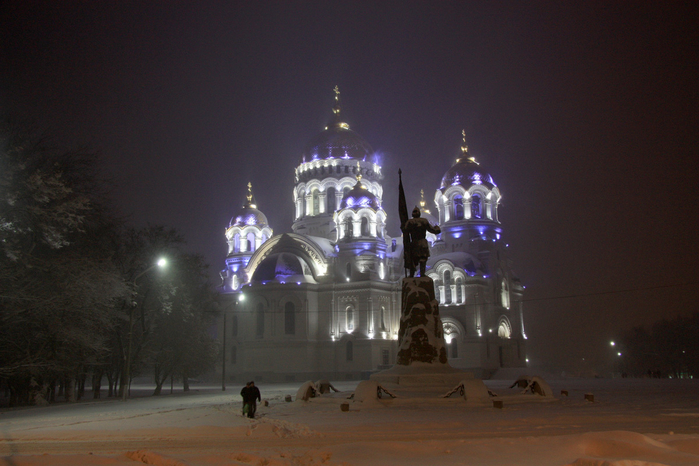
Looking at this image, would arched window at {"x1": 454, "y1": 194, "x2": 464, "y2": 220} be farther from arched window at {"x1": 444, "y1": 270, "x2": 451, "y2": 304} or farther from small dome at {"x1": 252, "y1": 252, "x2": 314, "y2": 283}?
small dome at {"x1": 252, "y1": 252, "x2": 314, "y2": 283}

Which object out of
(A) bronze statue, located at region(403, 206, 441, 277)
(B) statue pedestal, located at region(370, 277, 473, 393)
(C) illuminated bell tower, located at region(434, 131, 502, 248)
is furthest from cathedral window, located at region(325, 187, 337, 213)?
(B) statue pedestal, located at region(370, 277, 473, 393)

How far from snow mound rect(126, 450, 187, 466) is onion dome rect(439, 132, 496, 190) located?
133ft

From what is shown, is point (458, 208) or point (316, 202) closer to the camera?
point (458, 208)

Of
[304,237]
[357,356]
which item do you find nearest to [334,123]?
[304,237]

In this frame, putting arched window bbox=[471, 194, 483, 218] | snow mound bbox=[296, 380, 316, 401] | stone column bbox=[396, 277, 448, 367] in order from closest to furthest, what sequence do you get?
snow mound bbox=[296, 380, 316, 401]
stone column bbox=[396, 277, 448, 367]
arched window bbox=[471, 194, 483, 218]

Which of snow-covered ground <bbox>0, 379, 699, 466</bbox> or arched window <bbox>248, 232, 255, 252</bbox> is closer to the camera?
snow-covered ground <bbox>0, 379, 699, 466</bbox>

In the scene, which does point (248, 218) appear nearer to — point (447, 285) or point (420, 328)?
point (447, 285)

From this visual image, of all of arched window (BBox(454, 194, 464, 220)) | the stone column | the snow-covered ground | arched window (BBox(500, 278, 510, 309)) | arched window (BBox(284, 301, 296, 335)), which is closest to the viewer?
the snow-covered ground

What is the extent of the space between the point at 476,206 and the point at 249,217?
66.2ft

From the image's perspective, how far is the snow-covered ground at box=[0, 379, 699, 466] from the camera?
305 inches

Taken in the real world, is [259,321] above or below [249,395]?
above

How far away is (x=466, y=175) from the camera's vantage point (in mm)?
47062

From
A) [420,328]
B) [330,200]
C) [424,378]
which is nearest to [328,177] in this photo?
[330,200]

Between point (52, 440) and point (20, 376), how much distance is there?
1037 centimetres
